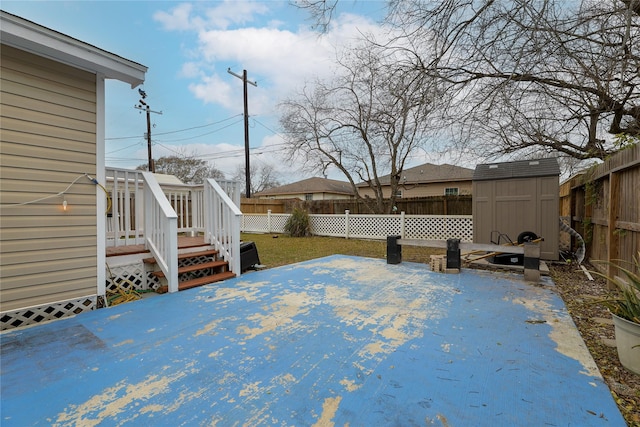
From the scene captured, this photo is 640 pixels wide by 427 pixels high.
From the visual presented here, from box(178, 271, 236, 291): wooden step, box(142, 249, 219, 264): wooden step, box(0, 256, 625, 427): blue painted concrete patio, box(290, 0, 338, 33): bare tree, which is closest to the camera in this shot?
box(0, 256, 625, 427): blue painted concrete patio

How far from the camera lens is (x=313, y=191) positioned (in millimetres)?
24312

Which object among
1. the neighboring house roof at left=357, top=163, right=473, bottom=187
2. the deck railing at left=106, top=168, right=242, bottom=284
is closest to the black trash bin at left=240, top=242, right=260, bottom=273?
the deck railing at left=106, top=168, right=242, bottom=284

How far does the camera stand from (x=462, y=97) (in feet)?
17.0

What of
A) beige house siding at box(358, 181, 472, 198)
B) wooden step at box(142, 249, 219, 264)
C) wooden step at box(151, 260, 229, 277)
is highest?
beige house siding at box(358, 181, 472, 198)

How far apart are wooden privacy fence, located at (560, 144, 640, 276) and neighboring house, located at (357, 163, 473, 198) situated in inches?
448

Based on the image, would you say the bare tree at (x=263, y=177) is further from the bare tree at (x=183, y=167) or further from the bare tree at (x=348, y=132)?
the bare tree at (x=348, y=132)

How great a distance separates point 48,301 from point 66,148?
5.43 feet

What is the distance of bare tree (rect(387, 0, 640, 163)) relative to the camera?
3.70 metres

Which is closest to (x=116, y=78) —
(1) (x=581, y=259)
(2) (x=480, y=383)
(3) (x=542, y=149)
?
(2) (x=480, y=383)

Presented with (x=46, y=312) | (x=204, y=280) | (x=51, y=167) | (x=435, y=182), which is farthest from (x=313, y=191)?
(x=46, y=312)

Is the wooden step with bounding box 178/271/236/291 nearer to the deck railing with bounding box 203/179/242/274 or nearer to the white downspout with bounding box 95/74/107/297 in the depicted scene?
the deck railing with bounding box 203/179/242/274

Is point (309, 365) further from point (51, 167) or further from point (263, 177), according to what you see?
point (263, 177)

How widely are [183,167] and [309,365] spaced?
1054 inches

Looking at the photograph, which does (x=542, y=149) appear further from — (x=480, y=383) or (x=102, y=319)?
(x=102, y=319)
